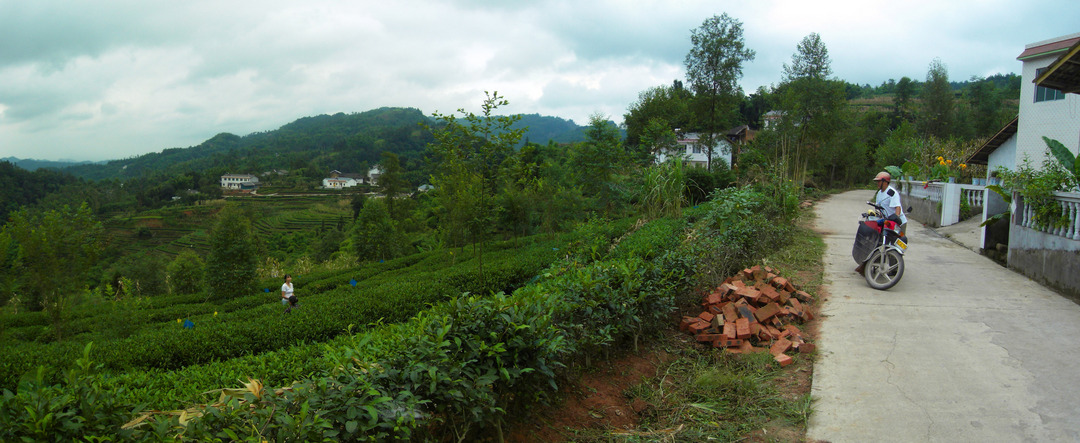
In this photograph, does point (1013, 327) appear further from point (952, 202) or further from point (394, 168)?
point (394, 168)

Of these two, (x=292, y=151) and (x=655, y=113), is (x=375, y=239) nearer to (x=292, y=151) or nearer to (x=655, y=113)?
(x=655, y=113)

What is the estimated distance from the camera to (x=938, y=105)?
38.2 meters

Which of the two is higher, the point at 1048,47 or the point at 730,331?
the point at 1048,47

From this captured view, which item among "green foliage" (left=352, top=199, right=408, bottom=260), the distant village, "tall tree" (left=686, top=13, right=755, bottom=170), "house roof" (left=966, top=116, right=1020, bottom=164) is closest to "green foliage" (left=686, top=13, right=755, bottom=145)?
"tall tree" (left=686, top=13, right=755, bottom=170)

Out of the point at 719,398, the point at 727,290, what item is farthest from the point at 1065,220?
the point at 719,398

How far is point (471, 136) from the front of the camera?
8.45 metres

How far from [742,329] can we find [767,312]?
0.49 metres

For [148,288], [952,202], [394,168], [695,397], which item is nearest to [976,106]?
[952,202]

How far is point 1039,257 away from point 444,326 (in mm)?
7527

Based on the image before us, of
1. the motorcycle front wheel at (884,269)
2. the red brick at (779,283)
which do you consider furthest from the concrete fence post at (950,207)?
the red brick at (779,283)

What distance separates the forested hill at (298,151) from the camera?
290 ft

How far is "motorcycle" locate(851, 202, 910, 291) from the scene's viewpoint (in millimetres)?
6125

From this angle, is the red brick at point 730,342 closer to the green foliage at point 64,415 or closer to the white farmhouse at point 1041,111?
the green foliage at point 64,415

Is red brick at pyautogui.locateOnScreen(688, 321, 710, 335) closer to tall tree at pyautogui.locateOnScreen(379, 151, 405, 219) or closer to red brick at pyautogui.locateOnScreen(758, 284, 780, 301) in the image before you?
red brick at pyautogui.locateOnScreen(758, 284, 780, 301)
